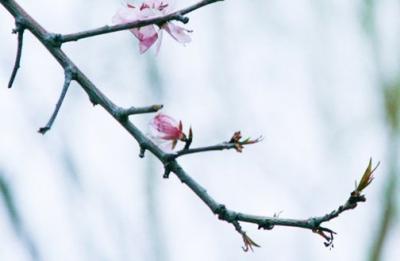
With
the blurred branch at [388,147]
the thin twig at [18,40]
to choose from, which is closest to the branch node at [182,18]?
the thin twig at [18,40]

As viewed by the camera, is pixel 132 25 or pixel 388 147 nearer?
pixel 132 25

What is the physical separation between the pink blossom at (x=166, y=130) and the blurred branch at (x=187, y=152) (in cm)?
6

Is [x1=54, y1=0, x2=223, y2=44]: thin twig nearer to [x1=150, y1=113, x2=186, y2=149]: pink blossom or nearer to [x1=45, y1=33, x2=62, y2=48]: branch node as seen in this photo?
[x1=45, y1=33, x2=62, y2=48]: branch node

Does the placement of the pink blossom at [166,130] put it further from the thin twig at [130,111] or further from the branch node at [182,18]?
the branch node at [182,18]

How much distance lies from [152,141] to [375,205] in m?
8.74

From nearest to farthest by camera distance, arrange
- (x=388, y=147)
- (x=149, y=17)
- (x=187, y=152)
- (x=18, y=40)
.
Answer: (x=187, y=152), (x=18, y=40), (x=149, y=17), (x=388, y=147)

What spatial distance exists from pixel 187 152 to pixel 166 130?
17cm

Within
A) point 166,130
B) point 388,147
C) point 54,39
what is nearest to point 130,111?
point 166,130

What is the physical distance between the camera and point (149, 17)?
7.18 feet

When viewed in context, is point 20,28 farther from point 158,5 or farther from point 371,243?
point 371,243

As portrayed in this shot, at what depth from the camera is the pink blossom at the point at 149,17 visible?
85.3 inches

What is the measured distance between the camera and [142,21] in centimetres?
200

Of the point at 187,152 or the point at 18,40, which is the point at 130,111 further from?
the point at 18,40

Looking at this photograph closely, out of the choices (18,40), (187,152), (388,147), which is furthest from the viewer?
(388,147)
